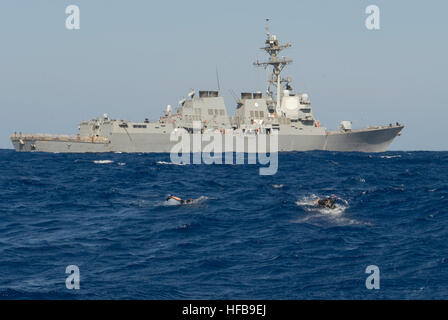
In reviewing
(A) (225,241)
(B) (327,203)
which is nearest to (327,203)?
(B) (327,203)

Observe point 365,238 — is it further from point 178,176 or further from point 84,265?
point 178,176

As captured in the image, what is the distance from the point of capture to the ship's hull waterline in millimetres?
70375

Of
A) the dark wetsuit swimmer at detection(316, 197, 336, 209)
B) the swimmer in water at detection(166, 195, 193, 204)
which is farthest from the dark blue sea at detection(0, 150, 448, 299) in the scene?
the swimmer in water at detection(166, 195, 193, 204)

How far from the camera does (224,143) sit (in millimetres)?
71625

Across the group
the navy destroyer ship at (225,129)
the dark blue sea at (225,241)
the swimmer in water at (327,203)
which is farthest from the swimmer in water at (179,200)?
the navy destroyer ship at (225,129)

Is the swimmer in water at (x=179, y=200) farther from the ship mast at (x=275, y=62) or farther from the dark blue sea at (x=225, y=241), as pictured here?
the ship mast at (x=275, y=62)

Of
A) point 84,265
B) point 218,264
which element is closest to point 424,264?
point 218,264

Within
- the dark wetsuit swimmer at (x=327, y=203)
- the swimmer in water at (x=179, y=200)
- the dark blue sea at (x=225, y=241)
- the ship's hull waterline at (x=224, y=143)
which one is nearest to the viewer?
the dark blue sea at (x=225, y=241)

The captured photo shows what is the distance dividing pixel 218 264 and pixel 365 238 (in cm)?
636

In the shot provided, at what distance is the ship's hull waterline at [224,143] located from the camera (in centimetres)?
7038

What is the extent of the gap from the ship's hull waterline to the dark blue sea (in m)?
37.3

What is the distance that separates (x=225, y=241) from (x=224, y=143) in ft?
175

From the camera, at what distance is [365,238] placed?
1847cm
